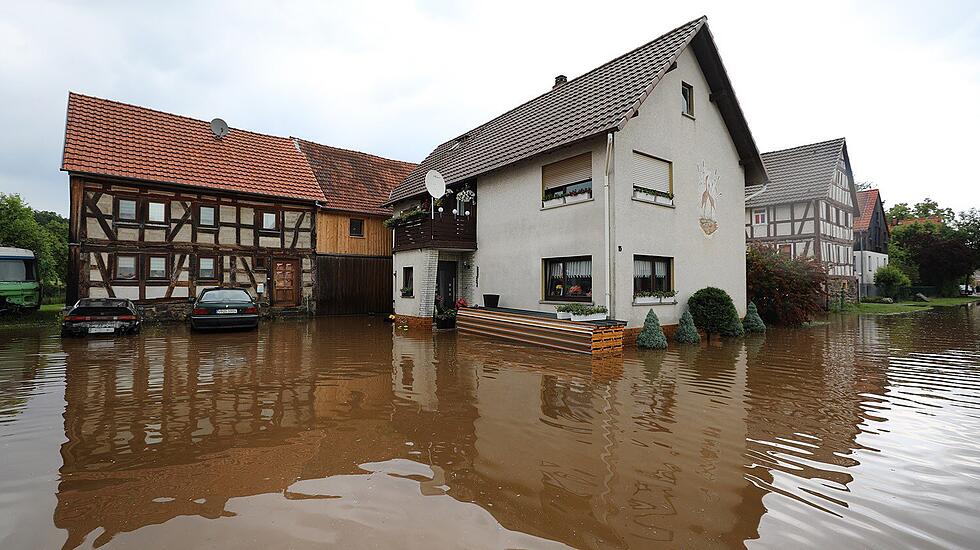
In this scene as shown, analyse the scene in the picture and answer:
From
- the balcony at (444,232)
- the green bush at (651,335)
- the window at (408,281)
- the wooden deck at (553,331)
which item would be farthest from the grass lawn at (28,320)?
the green bush at (651,335)

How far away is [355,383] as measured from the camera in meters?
7.27

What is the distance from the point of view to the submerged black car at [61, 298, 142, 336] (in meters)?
12.1

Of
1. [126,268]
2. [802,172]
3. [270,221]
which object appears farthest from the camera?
[802,172]

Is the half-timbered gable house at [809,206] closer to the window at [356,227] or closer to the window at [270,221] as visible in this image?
the window at [356,227]

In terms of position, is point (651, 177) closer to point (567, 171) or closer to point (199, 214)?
point (567, 171)

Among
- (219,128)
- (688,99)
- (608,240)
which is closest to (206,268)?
(219,128)

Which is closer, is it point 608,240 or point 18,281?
point 608,240

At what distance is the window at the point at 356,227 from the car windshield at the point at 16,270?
12995 millimetres

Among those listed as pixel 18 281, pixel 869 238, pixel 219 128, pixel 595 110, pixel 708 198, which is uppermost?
pixel 219 128

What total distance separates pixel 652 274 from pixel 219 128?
1936 centimetres

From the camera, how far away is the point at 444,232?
15.9 metres

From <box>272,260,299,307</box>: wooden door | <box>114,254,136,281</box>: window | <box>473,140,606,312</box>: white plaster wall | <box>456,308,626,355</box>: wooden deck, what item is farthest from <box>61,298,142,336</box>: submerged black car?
<box>473,140,606,312</box>: white plaster wall

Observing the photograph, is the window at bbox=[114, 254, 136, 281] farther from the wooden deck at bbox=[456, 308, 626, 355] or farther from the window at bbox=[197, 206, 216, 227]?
the wooden deck at bbox=[456, 308, 626, 355]

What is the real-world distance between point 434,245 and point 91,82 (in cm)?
1733
